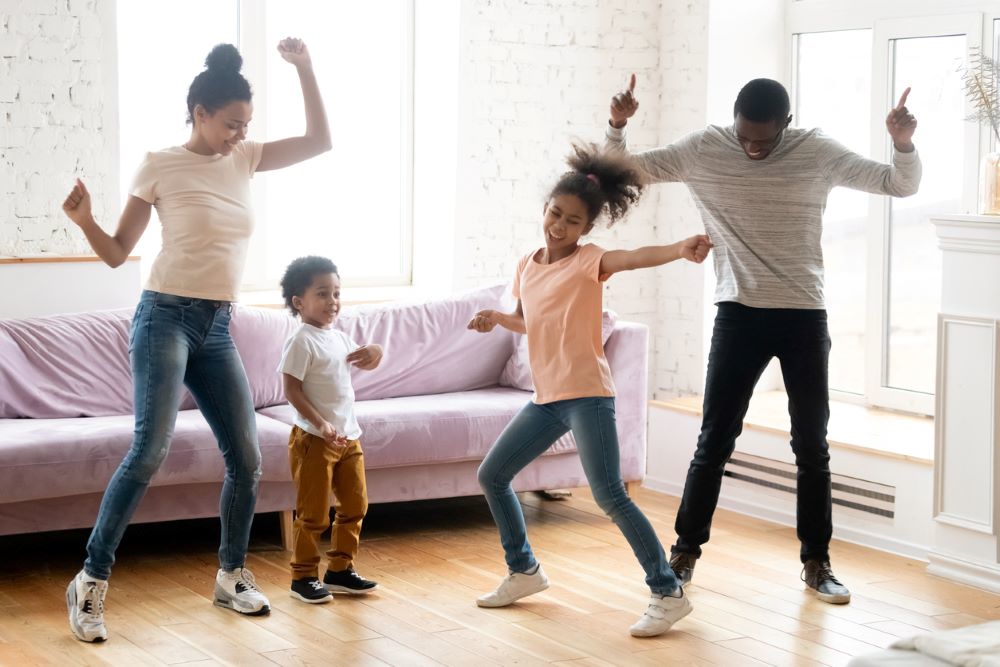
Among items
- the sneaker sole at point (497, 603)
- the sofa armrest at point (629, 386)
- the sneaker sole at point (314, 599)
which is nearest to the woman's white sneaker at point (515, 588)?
the sneaker sole at point (497, 603)

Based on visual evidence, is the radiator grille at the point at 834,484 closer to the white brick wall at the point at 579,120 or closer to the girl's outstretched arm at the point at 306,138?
the white brick wall at the point at 579,120

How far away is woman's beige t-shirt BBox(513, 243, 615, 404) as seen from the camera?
10.7 feet

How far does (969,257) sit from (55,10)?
3068 mm

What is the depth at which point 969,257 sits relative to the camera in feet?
12.7

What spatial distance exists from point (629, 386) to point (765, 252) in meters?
1.21

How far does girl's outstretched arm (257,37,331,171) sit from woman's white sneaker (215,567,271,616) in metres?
1.07

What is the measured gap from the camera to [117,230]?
3207mm

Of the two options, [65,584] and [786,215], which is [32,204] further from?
[786,215]

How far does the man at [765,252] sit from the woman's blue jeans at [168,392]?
1.15m

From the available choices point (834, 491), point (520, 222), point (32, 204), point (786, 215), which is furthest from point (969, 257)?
point (32, 204)

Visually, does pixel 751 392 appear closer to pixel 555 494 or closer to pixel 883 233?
pixel 555 494

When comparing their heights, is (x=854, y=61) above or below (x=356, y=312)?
above

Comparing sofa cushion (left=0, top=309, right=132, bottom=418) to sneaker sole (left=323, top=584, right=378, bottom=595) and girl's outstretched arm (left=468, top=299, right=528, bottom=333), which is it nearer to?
sneaker sole (left=323, top=584, right=378, bottom=595)

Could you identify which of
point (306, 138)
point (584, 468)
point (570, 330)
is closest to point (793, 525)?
point (584, 468)
